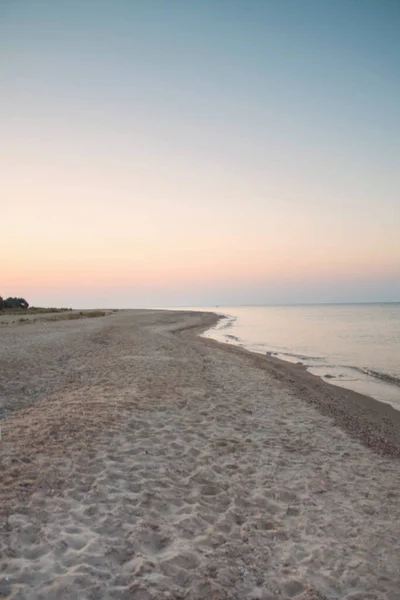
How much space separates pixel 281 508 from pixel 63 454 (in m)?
4.51

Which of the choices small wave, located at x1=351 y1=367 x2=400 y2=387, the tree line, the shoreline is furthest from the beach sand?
the tree line

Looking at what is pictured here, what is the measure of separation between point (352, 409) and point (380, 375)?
8.37m

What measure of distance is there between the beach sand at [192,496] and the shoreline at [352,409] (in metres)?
0.11

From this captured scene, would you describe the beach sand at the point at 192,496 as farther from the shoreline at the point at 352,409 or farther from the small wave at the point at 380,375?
the small wave at the point at 380,375

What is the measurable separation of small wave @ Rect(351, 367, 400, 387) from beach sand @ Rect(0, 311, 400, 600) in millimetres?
6869

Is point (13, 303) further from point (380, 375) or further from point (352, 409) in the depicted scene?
point (352, 409)

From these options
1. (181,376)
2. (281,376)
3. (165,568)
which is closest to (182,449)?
(165,568)

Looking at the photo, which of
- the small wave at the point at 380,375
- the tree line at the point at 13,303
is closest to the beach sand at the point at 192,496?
the small wave at the point at 380,375

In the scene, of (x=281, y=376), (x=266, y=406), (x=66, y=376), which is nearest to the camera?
(x=266, y=406)

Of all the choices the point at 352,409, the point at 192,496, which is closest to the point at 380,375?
the point at 352,409

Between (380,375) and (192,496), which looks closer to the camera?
(192,496)

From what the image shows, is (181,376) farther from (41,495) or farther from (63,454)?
(41,495)

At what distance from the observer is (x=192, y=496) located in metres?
6.91

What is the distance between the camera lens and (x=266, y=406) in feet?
44.4
